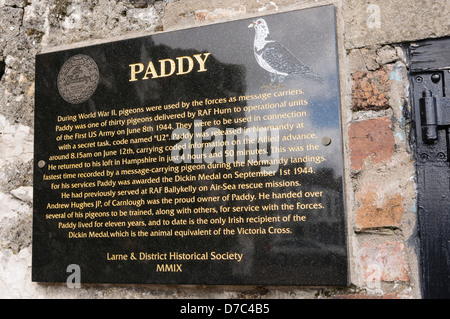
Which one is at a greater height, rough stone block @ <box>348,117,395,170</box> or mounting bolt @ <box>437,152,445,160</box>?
rough stone block @ <box>348,117,395,170</box>

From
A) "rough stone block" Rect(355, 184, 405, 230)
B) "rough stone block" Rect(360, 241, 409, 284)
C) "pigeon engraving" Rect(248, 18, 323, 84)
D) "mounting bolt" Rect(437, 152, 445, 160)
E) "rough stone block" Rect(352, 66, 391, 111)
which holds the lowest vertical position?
"rough stone block" Rect(360, 241, 409, 284)

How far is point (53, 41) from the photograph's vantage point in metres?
2.68

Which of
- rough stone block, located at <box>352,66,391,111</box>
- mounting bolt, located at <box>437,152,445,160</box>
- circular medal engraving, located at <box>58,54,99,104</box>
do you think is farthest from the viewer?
circular medal engraving, located at <box>58,54,99,104</box>

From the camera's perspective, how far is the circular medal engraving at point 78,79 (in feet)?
8.07

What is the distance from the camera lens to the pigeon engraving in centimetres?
210

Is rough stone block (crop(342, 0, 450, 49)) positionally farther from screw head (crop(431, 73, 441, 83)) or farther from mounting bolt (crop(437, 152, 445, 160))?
A: mounting bolt (crop(437, 152, 445, 160))

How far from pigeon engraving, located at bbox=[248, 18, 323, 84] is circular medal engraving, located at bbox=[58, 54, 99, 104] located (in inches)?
34.4

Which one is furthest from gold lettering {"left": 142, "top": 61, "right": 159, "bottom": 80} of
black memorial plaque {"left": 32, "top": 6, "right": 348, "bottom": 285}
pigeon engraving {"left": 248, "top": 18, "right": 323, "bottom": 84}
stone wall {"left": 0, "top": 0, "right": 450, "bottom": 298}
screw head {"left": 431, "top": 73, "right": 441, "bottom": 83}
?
screw head {"left": 431, "top": 73, "right": 441, "bottom": 83}

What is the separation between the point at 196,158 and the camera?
7.21 feet

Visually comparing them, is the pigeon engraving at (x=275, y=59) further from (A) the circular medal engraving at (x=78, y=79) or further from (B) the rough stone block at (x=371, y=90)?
(A) the circular medal engraving at (x=78, y=79)

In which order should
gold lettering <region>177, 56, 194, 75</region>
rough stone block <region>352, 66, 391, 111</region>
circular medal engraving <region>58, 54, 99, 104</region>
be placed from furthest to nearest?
circular medal engraving <region>58, 54, 99, 104</region> < gold lettering <region>177, 56, 194, 75</region> < rough stone block <region>352, 66, 391, 111</region>

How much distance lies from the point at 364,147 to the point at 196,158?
76cm

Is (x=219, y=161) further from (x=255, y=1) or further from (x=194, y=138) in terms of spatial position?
(x=255, y=1)
